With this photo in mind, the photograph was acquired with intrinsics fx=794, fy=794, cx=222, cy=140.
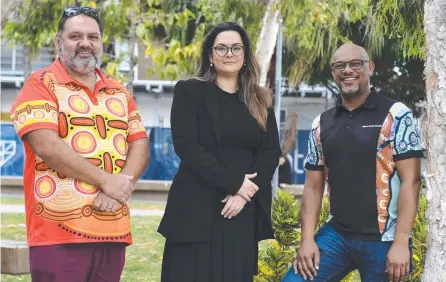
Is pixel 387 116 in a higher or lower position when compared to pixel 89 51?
lower

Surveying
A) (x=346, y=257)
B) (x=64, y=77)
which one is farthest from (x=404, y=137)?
(x=64, y=77)

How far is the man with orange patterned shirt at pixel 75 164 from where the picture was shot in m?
4.14

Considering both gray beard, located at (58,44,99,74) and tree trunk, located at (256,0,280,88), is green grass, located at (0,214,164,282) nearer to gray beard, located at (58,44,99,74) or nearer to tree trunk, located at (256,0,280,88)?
tree trunk, located at (256,0,280,88)

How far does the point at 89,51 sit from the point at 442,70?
1906 millimetres

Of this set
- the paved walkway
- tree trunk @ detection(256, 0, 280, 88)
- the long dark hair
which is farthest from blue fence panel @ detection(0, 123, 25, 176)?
the long dark hair

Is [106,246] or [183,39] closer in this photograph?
[106,246]

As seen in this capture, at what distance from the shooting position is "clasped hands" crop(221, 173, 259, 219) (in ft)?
14.7

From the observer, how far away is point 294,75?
61.1ft

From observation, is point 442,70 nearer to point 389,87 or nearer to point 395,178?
point 395,178

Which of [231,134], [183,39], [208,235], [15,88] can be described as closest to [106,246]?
[208,235]

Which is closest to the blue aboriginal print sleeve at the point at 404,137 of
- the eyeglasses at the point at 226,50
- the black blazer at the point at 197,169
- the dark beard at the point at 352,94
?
the dark beard at the point at 352,94

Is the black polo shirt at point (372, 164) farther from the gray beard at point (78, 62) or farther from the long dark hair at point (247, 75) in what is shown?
the gray beard at point (78, 62)

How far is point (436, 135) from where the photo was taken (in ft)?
14.0

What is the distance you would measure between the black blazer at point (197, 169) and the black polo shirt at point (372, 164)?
18.0 inches
